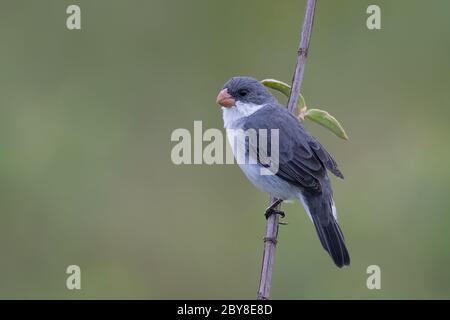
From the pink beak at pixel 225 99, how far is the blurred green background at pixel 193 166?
1.94 metres

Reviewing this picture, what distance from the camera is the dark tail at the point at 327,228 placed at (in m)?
4.99

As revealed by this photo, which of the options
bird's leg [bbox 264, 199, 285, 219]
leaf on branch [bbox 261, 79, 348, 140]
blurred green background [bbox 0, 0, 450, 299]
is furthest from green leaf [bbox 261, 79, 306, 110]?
blurred green background [bbox 0, 0, 450, 299]

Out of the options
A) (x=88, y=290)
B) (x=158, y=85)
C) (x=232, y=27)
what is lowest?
(x=88, y=290)

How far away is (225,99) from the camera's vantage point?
5754 millimetres

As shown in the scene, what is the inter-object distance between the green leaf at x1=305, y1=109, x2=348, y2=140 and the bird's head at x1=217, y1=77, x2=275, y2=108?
1.22m

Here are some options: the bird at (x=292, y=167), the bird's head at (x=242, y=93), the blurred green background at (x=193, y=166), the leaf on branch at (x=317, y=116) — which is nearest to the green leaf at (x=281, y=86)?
the leaf on branch at (x=317, y=116)

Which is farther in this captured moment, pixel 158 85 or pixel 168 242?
pixel 158 85

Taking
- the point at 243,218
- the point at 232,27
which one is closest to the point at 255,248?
the point at 243,218

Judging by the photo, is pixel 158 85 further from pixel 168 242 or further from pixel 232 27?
pixel 168 242

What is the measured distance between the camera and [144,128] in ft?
28.0

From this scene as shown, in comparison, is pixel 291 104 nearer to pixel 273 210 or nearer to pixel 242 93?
pixel 273 210

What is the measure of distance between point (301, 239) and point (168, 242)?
Answer: 1.35 meters

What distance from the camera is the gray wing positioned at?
5.38 m

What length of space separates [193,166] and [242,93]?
2.62 metres
